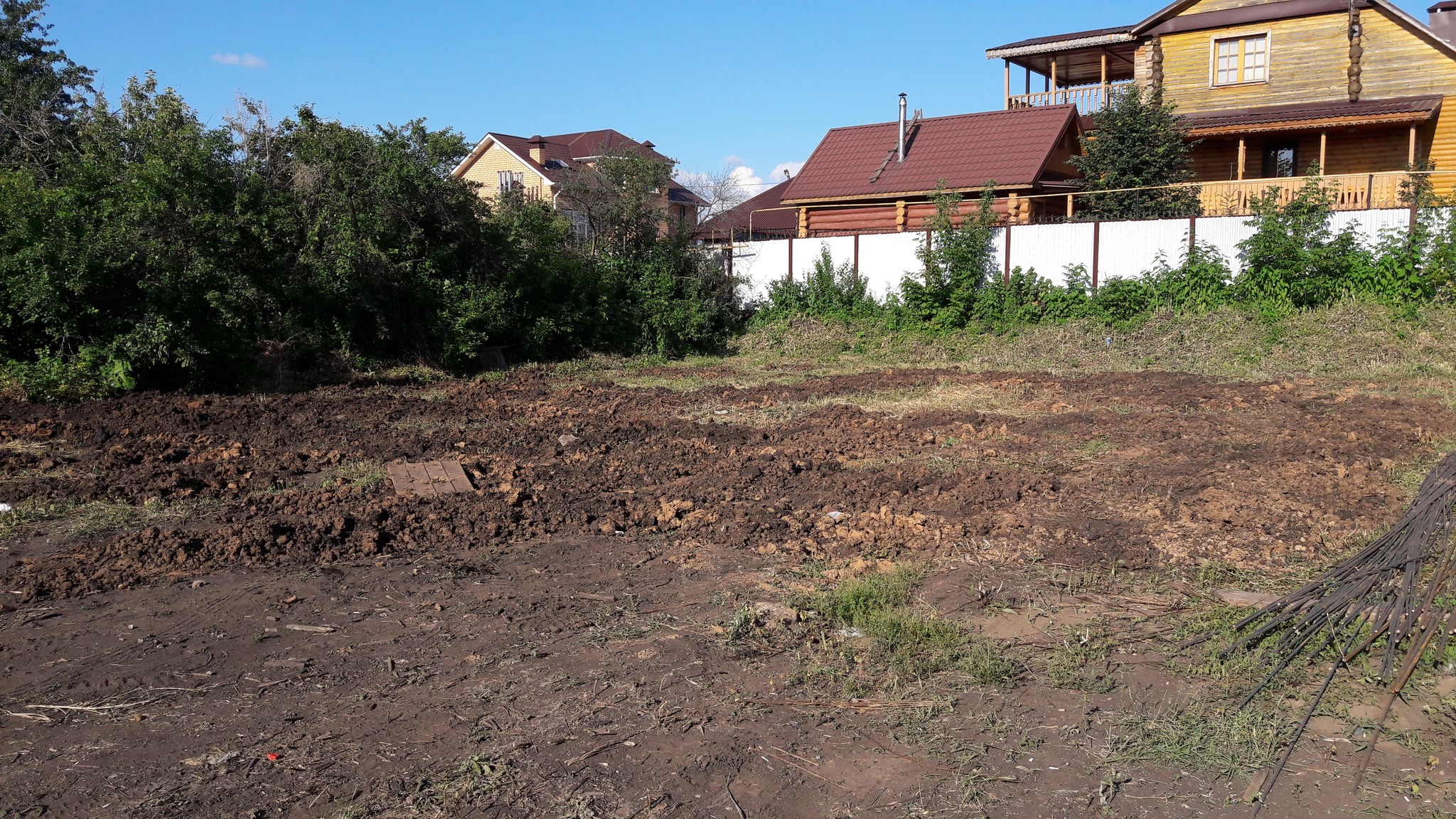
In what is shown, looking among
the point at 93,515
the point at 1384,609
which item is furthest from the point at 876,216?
the point at 1384,609

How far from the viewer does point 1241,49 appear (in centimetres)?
2453

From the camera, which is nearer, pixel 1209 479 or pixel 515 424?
pixel 1209 479

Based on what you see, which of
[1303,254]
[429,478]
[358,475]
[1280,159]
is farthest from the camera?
[1280,159]

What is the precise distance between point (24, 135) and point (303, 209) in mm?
8353

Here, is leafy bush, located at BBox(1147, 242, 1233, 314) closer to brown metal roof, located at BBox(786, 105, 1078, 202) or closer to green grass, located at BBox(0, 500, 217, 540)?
brown metal roof, located at BBox(786, 105, 1078, 202)

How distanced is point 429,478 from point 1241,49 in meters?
23.9

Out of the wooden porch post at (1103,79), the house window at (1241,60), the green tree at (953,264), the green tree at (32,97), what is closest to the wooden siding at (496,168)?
the green tree at (32,97)

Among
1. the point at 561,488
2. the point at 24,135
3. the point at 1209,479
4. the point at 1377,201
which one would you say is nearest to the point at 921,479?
the point at 1209,479

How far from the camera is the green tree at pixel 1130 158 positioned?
68.5ft

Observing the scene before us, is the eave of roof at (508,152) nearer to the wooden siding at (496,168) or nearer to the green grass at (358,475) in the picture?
the wooden siding at (496,168)

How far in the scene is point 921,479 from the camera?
359 inches

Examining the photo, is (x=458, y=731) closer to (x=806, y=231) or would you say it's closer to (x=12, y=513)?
(x=12, y=513)

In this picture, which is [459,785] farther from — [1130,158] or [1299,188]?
[1130,158]

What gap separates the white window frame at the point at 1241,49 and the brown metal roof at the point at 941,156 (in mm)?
3682
